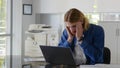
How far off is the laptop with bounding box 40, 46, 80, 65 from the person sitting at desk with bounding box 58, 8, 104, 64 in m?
0.22

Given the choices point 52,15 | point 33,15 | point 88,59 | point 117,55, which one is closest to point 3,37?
point 33,15

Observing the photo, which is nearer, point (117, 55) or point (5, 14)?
point (117, 55)

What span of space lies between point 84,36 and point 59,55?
373 mm

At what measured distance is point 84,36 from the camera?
2.17 metres

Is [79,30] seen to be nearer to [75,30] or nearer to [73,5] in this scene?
[75,30]

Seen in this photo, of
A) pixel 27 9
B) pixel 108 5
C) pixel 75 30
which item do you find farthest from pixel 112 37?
pixel 75 30

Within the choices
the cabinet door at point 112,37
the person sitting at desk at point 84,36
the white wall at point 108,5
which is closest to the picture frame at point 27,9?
the white wall at point 108,5

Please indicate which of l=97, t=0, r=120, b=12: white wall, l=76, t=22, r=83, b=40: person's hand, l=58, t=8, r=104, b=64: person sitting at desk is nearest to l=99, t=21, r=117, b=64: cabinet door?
l=97, t=0, r=120, b=12: white wall

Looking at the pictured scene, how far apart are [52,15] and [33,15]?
42 cm

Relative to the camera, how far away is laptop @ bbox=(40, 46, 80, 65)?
6.12 feet

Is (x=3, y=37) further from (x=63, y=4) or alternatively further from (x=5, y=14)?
(x=63, y=4)

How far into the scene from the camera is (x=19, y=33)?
5.20m

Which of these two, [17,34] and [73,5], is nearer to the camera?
[73,5]

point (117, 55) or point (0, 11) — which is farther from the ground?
point (0, 11)
